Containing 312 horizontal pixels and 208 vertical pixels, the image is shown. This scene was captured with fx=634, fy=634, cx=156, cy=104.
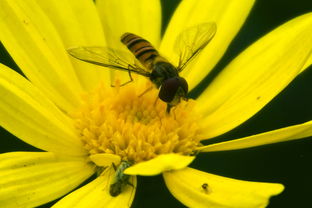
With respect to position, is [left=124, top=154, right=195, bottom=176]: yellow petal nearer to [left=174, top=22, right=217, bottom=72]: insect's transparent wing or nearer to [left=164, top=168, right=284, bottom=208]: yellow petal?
[left=164, top=168, right=284, bottom=208]: yellow petal

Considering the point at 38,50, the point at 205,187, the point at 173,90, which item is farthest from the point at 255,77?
the point at 38,50

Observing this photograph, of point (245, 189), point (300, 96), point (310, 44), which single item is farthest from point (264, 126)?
point (245, 189)

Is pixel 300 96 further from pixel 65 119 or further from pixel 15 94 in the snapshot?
pixel 15 94

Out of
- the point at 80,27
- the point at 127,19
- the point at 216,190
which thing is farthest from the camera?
the point at 127,19

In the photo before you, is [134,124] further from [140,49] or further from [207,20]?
[207,20]

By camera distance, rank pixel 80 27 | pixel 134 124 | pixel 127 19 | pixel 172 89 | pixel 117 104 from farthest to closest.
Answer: pixel 127 19 < pixel 80 27 < pixel 117 104 < pixel 134 124 < pixel 172 89
